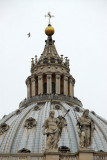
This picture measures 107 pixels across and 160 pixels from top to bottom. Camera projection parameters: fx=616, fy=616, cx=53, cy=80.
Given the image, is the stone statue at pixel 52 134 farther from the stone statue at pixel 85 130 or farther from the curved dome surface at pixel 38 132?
the curved dome surface at pixel 38 132

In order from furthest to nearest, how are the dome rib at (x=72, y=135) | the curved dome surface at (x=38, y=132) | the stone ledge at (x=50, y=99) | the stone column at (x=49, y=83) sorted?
the stone column at (x=49, y=83) → the stone ledge at (x=50, y=99) → the curved dome surface at (x=38, y=132) → the dome rib at (x=72, y=135)

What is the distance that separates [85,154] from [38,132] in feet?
101

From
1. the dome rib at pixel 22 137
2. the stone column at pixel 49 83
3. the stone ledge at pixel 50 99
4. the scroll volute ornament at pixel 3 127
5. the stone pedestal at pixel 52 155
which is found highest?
the stone column at pixel 49 83

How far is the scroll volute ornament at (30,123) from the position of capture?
268 feet

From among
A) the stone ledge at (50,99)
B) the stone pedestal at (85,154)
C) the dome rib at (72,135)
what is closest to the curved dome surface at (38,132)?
the dome rib at (72,135)

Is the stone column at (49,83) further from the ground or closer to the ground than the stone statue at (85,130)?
further from the ground

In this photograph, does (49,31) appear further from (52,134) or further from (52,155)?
(52,155)

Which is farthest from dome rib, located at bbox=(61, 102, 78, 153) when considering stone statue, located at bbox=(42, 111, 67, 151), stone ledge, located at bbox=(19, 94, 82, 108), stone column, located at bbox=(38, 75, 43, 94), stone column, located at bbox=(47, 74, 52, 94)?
stone statue, located at bbox=(42, 111, 67, 151)

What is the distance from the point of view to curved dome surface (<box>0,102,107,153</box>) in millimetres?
77188

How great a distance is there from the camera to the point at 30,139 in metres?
78.9

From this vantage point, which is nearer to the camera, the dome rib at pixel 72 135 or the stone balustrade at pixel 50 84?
the dome rib at pixel 72 135

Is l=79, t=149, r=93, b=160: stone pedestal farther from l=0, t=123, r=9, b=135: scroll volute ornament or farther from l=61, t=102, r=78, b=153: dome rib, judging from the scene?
l=0, t=123, r=9, b=135: scroll volute ornament

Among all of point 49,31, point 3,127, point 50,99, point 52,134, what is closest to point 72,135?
point 3,127

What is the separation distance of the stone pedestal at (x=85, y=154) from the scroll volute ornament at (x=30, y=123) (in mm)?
32214
